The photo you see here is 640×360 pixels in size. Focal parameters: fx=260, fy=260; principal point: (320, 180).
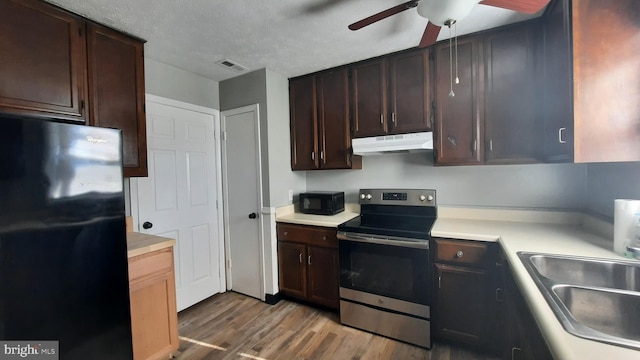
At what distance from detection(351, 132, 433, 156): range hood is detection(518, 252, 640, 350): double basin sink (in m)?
1.06

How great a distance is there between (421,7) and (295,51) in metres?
1.24

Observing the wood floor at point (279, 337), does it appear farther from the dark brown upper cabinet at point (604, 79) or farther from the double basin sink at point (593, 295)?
the dark brown upper cabinet at point (604, 79)

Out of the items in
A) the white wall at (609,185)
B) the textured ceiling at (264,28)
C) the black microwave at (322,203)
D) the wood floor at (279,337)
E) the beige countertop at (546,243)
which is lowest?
the wood floor at (279,337)

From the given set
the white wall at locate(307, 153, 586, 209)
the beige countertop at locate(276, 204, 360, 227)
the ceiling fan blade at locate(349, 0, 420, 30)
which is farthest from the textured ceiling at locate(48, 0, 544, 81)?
the beige countertop at locate(276, 204, 360, 227)

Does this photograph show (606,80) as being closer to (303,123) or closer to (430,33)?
(430,33)

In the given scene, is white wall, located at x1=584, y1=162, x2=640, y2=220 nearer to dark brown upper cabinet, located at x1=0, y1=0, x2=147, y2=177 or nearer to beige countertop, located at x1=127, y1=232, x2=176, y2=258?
beige countertop, located at x1=127, y1=232, x2=176, y2=258

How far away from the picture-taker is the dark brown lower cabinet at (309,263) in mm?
2389

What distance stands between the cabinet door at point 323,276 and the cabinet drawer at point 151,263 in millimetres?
1185

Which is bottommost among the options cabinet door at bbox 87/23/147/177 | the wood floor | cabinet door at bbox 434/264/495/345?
the wood floor

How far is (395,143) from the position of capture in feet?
7.27

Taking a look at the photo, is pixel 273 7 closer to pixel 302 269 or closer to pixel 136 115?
pixel 136 115

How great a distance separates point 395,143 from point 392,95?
0.47m

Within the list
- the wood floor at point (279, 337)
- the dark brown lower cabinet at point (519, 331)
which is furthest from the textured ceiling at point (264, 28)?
the wood floor at point (279, 337)

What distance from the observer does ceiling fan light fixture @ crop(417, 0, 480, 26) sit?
1232 millimetres
